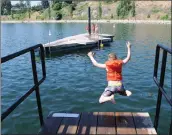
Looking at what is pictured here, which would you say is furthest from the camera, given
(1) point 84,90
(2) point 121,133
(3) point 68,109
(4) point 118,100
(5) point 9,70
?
(5) point 9,70

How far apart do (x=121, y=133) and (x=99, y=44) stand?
24.2 metres

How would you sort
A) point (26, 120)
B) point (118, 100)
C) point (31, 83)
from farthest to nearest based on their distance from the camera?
point (31, 83) → point (118, 100) → point (26, 120)

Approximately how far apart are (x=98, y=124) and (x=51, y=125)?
0.99 meters

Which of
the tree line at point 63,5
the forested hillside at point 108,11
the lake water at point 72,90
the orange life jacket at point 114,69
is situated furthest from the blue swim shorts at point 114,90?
the forested hillside at point 108,11

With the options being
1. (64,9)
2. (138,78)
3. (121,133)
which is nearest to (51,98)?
(138,78)

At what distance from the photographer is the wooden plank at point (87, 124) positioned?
495cm

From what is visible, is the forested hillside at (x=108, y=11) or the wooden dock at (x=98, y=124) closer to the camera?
the wooden dock at (x=98, y=124)

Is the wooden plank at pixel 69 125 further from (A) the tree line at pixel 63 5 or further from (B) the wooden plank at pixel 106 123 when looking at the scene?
(A) the tree line at pixel 63 5

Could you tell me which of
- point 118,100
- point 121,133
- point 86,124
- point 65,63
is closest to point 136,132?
point 121,133

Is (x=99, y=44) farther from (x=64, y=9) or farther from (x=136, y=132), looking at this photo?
(x=64, y=9)

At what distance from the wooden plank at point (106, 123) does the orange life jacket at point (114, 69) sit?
0.86m

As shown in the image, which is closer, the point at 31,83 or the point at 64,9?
the point at 31,83

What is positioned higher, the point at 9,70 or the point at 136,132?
the point at 136,132

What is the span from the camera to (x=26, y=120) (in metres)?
9.19
